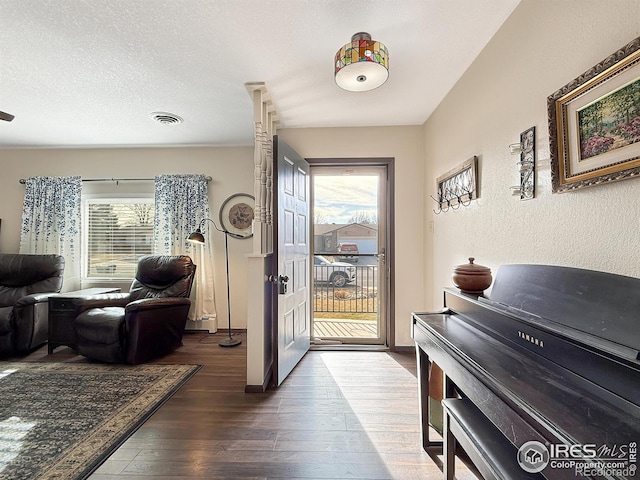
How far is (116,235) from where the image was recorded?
3.96m

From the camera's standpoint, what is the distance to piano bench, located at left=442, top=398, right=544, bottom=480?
2.78 feet

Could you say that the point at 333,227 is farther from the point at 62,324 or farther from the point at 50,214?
the point at 50,214

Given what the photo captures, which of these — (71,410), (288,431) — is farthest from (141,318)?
(288,431)

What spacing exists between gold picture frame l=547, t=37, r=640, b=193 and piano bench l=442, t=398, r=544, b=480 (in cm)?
100

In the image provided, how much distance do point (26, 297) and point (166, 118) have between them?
2343 mm

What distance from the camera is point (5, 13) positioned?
1.60 m

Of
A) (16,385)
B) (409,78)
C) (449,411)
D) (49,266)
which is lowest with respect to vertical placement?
(16,385)

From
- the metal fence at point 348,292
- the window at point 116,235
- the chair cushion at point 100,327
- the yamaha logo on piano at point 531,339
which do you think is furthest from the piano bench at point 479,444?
the window at point 116,235

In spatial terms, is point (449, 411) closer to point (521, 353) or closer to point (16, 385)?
point (521, 353)

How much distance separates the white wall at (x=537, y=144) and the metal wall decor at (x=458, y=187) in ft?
0.21

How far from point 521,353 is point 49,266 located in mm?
4669

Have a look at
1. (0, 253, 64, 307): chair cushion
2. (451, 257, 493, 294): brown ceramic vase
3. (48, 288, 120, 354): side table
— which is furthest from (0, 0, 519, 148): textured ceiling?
(48, 288, 120, 354): side table

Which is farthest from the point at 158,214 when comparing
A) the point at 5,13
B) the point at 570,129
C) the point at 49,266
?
the point at 570,129

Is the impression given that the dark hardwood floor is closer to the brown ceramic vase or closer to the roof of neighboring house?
the brown ceramic vase
